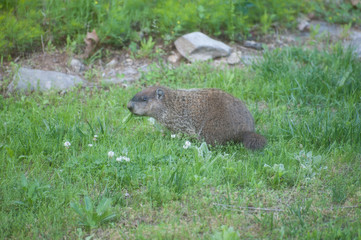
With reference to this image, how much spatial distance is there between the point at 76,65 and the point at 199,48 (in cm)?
219

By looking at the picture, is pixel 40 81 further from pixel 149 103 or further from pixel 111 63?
pixel 149 103

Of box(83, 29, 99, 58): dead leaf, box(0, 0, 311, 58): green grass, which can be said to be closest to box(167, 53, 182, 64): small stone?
box(0, 0, 311, 58): green grass

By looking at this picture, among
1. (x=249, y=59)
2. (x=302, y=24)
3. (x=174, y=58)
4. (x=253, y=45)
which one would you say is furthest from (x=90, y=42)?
(x=302, y=24)

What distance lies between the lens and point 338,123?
474 cm

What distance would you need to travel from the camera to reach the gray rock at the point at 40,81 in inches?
237

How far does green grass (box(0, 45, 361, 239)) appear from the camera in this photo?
3.22 metres

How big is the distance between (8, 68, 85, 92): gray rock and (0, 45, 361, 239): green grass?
20cm

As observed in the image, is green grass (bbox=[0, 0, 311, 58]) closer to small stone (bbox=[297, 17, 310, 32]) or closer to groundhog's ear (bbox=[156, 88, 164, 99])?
small stone (bbox=[297, 17, 310, 32])

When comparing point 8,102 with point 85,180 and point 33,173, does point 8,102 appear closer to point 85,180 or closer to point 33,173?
point 33,173

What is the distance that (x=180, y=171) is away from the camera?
3857mm

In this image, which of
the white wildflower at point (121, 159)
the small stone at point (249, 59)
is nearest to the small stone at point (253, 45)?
the small stone at point (249, 59)

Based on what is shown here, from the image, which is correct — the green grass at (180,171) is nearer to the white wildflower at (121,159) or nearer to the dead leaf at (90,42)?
the white wildflower at (121,159)

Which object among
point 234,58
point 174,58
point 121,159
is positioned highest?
point 121,159

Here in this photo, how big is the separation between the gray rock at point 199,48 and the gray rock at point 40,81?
1.95m
